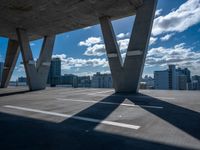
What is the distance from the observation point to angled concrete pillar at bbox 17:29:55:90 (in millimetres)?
18172

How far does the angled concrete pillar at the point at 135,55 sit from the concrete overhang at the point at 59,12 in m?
1.05

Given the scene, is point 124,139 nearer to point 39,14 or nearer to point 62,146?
point 62,146

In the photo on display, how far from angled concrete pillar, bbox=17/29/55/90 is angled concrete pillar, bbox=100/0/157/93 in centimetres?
950

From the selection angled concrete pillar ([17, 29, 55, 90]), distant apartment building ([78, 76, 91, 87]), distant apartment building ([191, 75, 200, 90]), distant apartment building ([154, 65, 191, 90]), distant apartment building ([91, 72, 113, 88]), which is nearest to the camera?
angled concrete pillar ([17, 29, 55, 90])

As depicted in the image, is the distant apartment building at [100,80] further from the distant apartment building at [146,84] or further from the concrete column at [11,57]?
the concrete column at [11,57]

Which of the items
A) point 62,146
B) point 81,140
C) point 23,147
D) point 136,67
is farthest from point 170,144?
point 136,67

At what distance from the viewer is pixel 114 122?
4734 mm

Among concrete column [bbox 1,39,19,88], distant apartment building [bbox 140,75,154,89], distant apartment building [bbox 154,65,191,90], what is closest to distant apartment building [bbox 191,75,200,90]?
distant apartment building [bbox 154,65,191,90]

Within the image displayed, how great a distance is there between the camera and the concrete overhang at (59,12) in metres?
12.9

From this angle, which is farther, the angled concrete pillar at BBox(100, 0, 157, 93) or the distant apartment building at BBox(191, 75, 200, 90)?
the distant apartment building at BBox(191, 75, 200, 90)

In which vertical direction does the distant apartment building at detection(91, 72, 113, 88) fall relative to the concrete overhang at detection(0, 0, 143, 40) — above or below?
below

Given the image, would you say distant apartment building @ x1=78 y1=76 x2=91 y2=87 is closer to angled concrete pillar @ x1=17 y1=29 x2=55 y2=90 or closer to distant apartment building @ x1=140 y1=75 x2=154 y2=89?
distant apartment building @ x1=140 y1=75 x2=154 y2=89

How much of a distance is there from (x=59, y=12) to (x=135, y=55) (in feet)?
25.3

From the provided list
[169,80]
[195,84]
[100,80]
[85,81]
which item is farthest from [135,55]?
[195,84]
